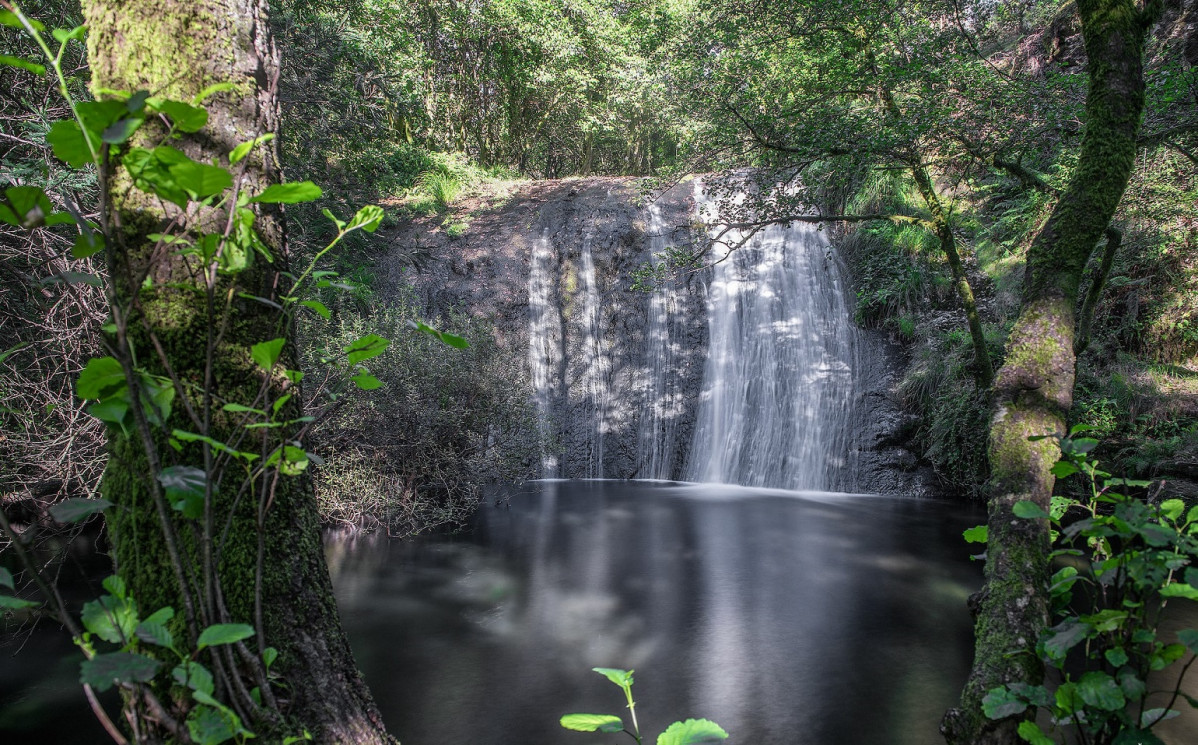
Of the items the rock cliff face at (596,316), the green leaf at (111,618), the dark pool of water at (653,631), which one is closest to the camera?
the green leaf at (111,618)

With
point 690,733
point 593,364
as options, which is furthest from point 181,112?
point 593,364

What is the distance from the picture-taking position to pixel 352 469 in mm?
7816

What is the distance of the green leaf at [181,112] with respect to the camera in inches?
42.0

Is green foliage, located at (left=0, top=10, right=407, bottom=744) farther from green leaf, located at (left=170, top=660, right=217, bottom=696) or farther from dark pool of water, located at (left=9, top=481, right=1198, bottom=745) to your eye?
dark pool of water, located at (left=9, top=481, right=1198, bottom=745)

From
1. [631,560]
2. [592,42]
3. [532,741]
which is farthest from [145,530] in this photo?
[592,42]

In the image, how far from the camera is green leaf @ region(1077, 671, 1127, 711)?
186cm

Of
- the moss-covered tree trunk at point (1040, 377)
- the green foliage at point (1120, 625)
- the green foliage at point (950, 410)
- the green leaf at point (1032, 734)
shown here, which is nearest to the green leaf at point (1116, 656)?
the green foliage at point (1120, 625)

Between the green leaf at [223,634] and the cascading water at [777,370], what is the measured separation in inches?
435

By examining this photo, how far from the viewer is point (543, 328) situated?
555 inches

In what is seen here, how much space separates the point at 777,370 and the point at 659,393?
2.32m

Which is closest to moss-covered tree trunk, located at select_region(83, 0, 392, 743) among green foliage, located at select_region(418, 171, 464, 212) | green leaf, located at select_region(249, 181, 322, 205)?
green leaf, located at select_region(249, 181, 322, 205)

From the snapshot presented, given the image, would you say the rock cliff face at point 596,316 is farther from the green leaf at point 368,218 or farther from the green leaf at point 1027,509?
the green leaf at point 368,218

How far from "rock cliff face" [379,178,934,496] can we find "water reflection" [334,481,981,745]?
344 centimetres

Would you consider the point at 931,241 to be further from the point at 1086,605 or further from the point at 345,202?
the point at 345,202
